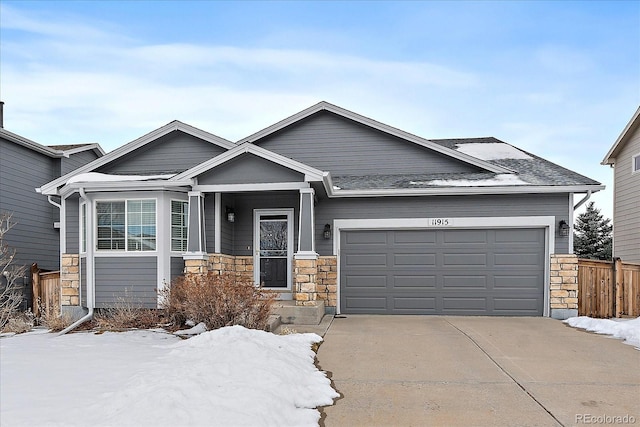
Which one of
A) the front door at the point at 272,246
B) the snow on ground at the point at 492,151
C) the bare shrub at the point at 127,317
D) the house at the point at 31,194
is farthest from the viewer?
the house at the point at 31,194

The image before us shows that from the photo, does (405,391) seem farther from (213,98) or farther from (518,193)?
(213,98)

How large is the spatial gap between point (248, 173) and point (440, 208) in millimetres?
4370

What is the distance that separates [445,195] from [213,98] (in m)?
11.1

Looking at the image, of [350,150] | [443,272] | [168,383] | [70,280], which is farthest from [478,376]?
[70,280]

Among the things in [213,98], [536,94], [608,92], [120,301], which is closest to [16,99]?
[213,98]

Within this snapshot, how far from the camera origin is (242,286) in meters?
7.43

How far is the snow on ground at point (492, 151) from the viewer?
12.3 metres

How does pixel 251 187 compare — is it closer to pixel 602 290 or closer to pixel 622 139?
pixel 602 290

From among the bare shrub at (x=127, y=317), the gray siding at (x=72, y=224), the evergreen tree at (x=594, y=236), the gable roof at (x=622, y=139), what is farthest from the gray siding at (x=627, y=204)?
the gray siding at (x=72, y=224)

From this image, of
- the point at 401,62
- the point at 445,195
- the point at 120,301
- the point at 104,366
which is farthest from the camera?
the point at 401,62

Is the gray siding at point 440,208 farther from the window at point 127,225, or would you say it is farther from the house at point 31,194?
the house at point 31,194

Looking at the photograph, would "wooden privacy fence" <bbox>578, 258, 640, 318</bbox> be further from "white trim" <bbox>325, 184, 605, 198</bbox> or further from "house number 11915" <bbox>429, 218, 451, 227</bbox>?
"house number 11915" <bbox>429, 218, 451, 227</bbox>

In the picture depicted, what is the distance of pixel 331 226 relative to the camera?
417 inches

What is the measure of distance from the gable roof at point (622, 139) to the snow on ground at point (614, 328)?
7.03 m
